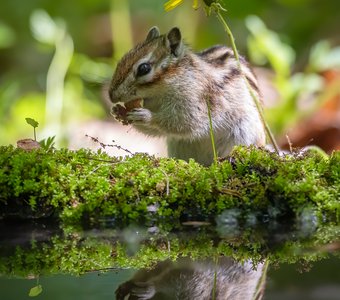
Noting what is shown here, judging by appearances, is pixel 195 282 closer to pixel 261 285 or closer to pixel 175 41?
pixel 261 285

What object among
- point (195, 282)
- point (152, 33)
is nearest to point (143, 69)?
point (152, 33)

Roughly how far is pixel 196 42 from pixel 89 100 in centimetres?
139

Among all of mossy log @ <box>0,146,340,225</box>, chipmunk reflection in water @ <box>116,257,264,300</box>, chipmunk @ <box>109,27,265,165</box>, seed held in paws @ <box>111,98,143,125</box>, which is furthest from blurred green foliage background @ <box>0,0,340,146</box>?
chipmunk reflection in water @ <box>116,257,264,300</box>

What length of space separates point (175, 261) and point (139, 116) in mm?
1578

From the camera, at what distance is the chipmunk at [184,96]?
173 inches

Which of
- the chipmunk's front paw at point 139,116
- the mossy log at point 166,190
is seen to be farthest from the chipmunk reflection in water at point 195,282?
the chipmunk's front paw at point 139,116

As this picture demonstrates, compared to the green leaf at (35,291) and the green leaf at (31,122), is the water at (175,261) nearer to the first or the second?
the green leaf at (35,291)

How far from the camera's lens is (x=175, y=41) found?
4.59 meters

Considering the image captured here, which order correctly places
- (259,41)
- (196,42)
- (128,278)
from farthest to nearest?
(196,42) → (259,41) → (128,278)

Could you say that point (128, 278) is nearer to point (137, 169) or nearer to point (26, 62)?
point (137, 169)

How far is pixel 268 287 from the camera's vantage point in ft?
8.41

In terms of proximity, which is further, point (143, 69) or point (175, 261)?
point (143, 69)

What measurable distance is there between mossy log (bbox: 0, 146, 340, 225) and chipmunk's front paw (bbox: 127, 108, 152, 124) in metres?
0.83

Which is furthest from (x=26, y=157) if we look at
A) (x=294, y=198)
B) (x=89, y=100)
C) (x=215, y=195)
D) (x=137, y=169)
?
(x=89, y=100)
